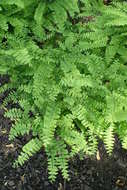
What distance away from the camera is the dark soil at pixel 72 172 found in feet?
14.8

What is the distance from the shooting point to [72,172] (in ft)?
15.1

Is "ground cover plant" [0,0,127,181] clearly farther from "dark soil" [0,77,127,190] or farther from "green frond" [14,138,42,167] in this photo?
"dark soil" [0,77,127,190]

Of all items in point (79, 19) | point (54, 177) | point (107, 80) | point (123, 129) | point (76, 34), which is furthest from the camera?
point (79, 19)

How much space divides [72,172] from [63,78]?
1.11 m

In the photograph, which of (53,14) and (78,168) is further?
(53,14)

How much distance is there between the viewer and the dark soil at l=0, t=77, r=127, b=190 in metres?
4.50

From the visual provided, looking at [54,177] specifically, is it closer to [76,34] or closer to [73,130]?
[73,130]

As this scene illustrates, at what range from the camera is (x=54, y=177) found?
4258mm

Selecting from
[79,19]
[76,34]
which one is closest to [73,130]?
[76,34]

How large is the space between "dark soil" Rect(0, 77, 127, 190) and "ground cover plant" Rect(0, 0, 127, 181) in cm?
13

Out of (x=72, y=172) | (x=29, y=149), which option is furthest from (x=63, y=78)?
(x=72, y=172)

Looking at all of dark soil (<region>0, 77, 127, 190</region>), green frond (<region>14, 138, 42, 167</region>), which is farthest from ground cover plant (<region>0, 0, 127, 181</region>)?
dark soil (<region>0, 77, 127, 190</region>)

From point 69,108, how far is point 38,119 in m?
0.39

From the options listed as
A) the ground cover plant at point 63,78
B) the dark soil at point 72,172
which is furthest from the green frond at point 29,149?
the dark soil at point 72,172
